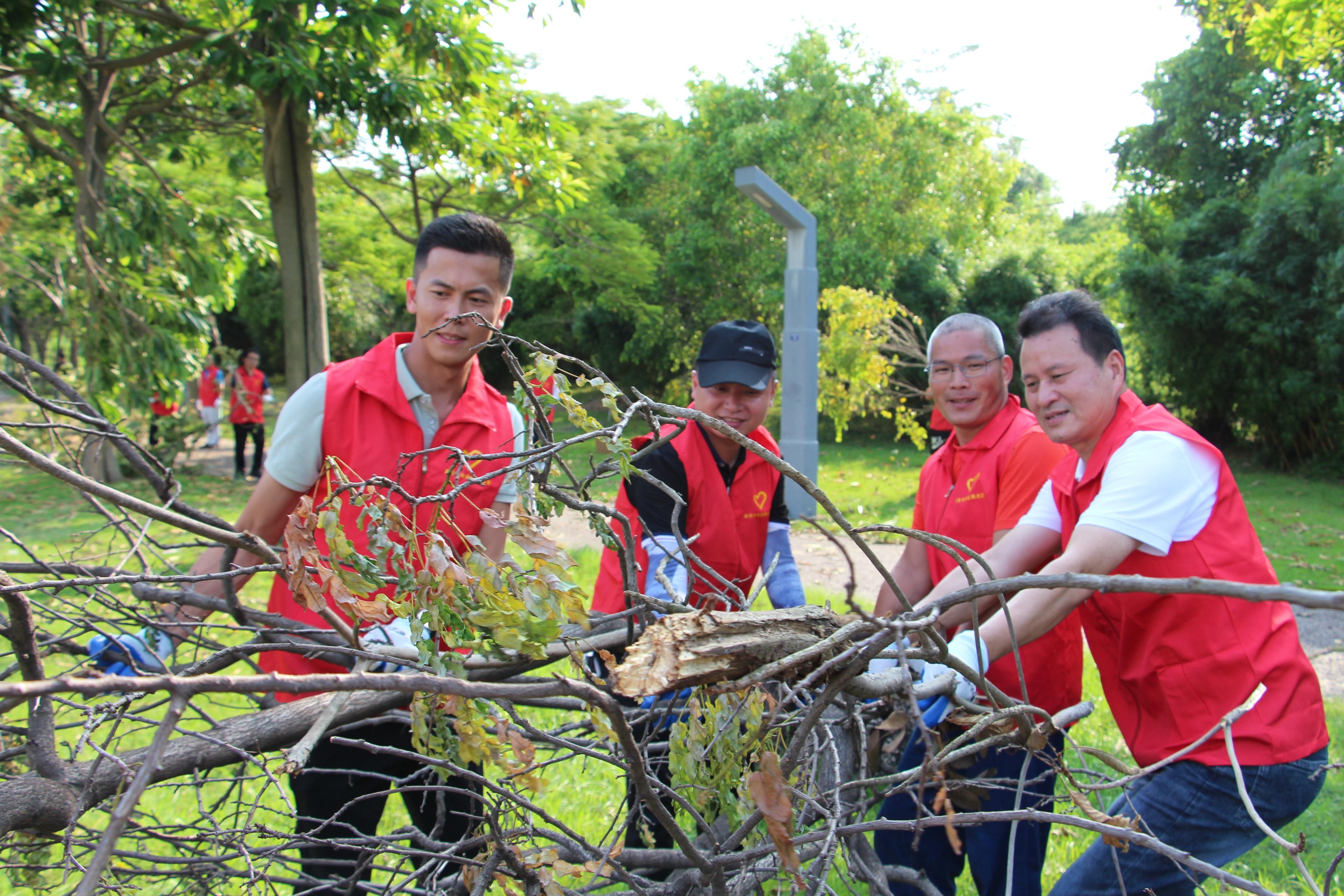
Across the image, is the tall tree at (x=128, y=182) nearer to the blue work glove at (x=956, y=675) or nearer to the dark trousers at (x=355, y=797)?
the dark trousers at (x=355, y=797)

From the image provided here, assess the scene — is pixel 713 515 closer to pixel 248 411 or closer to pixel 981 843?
pixel 981 843

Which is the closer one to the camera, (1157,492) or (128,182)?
(1157,492)

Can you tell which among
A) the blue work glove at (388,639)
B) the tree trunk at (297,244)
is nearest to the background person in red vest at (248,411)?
the tree trunk at (297,244)

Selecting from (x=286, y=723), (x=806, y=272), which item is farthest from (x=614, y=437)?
(x=806, y=272)

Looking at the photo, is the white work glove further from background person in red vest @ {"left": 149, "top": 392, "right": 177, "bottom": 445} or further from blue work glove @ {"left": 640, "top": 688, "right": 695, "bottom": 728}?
background person in red vest @ {"left": 149, "top": 392, "right": 177, "bottom": 445}

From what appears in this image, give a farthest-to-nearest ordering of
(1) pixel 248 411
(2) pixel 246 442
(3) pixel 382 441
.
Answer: (2) pixel 246 442 → (1) pixel 248 411 → (3) pixel 382 441

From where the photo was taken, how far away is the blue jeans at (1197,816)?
189 centimetres

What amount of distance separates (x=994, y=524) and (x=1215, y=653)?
76 centimetres

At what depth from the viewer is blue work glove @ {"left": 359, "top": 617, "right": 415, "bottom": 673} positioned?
1886mm

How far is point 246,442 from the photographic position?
43.7 feet

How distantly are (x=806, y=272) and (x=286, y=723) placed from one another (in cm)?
804

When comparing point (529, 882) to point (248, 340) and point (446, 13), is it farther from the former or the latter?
point (248, 340)

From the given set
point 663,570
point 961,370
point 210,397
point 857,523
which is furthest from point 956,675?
point 210,397

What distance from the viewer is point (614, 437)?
1.20 meters
